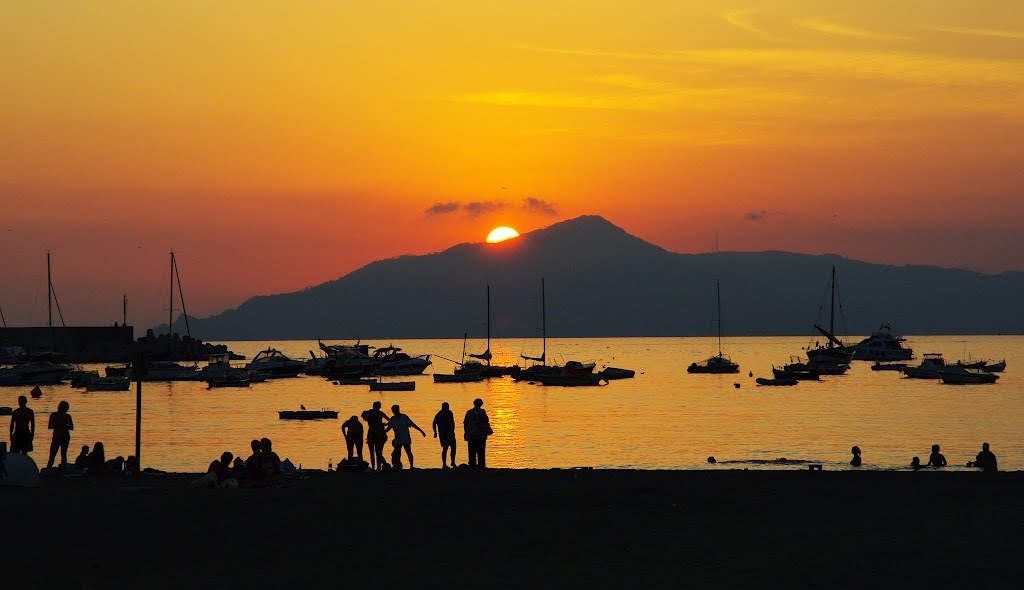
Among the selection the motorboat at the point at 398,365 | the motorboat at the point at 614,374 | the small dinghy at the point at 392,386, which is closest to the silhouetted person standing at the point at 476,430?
the small dinghy at the point at 392,386

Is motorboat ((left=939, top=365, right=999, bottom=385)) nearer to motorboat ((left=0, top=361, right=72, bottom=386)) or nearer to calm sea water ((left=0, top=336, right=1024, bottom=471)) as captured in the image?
calm sea water ((left=0, top=336, right=1024, bottom=471))

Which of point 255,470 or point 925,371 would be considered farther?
point 925,371

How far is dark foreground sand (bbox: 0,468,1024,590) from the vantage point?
13688 millimetres

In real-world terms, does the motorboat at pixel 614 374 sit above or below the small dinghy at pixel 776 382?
above

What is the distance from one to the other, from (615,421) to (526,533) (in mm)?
72589

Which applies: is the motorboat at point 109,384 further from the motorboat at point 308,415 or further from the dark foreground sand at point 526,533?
the dark foreground sand at point 526,533

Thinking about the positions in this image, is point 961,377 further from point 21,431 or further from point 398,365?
point 21,431

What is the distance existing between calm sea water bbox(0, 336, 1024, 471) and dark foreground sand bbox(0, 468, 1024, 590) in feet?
93.3

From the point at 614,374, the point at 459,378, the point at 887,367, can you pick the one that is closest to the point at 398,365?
the point at 459,378

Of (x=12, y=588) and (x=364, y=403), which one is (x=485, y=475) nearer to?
(x=12, y=588)

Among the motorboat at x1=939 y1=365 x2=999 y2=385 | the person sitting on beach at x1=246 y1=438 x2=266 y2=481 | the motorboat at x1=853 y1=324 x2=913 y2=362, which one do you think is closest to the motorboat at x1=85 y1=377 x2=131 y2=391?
the motorboat at x1=939 y1=365 x2=999 y2=385

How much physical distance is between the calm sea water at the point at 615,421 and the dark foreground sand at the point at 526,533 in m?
28.4

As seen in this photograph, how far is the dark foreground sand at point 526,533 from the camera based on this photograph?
13.7 metres

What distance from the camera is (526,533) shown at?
16.9 meters
